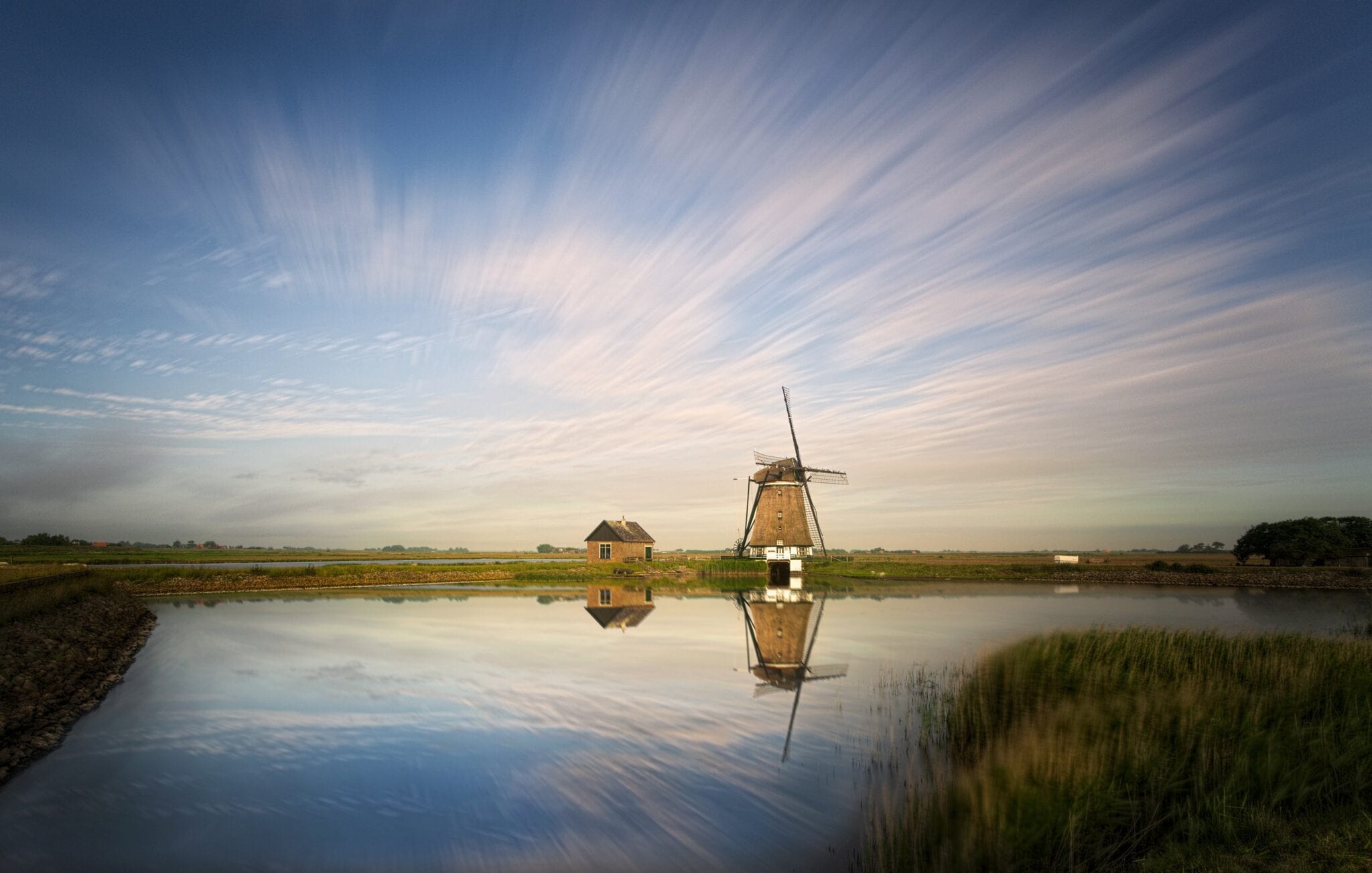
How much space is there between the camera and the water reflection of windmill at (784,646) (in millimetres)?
16969

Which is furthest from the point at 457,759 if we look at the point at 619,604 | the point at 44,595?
the point at 619,604

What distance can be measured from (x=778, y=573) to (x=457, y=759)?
4640 cm

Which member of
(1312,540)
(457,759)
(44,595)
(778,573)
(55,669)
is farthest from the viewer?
(1312,540)

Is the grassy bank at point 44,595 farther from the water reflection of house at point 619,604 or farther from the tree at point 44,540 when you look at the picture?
the tree at point 44,540

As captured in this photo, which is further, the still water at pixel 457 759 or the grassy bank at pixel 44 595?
the grassy bank at pixel 44 595

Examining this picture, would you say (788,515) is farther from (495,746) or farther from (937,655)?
(495,746)

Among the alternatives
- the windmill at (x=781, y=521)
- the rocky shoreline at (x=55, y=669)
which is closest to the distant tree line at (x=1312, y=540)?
the windmill at (x=781, y=521)

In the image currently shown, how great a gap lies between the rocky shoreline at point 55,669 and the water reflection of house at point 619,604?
51.0 ft

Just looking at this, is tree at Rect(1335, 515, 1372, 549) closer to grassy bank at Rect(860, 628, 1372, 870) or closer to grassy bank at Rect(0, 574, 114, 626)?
grassy bank at Rect(860, 628, 1372, 870)

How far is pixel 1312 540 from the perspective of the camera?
64.3 meters

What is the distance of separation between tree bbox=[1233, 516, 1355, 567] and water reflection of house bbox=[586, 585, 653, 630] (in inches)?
2441

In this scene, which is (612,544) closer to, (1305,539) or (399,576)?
(399,576)

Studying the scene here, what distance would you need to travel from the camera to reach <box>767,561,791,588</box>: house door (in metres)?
55.0

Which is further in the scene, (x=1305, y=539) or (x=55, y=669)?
(x=1305, y=539)
